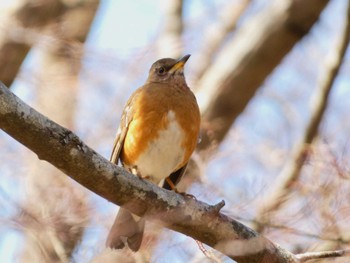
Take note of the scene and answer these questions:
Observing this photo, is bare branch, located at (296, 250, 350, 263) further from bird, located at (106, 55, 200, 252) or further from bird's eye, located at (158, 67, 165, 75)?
bird's eye, located at (158, 67, 165, 75)

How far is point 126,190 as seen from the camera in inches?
195

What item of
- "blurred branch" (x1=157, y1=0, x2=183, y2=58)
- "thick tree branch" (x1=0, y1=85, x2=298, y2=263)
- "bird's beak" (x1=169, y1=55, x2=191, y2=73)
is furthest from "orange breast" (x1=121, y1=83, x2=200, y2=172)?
"blurred branch" (x1=157, y1=0, x2=183, y2=58)

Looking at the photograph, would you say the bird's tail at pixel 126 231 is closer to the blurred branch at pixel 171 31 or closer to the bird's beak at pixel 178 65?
the bird's beak at pixel 178 65

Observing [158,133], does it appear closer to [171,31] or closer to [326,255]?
[326,255]

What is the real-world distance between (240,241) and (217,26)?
8304mm

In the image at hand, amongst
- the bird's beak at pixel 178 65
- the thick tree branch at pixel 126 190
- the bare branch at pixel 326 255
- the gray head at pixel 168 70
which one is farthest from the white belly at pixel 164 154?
the bare branch at pixel 326 255

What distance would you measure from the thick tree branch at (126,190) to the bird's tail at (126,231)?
995 mm

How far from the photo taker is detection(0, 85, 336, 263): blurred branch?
4453mm

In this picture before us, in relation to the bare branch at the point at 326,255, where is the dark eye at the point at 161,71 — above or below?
above

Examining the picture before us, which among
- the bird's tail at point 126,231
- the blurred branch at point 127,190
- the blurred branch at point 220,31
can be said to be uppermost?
the blurred branch at point 220,31

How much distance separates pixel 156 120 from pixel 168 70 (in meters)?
1.11

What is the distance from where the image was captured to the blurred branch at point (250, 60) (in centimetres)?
831

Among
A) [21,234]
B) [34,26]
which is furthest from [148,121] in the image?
[34,26]

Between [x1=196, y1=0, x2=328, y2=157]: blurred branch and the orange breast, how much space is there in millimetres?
1140
